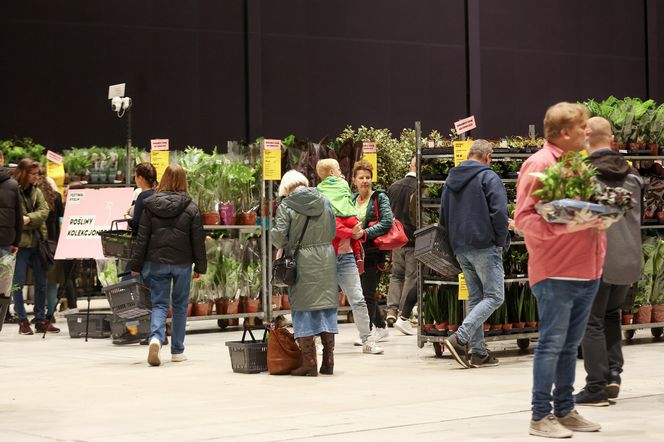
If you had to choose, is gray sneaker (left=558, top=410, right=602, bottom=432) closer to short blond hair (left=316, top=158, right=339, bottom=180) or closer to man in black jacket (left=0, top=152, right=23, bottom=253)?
short blond hair (left=316, top=158, right=339, bottom=180)

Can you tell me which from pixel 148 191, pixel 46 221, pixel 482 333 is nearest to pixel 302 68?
pixel 46 221

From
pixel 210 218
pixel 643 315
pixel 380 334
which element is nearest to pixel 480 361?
pixel 380 334

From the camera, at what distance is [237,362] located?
30.6 ft

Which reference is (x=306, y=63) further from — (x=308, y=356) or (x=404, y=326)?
(x=308, y=356)

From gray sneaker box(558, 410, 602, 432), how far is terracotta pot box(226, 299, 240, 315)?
688cm

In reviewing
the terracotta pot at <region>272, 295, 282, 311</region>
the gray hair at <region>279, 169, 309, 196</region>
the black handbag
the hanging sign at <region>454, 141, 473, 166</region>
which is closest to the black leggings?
the hanging sign at <region>454, 141, 473, 166</region>

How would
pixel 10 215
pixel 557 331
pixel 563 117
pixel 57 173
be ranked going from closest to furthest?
pixel 557 331 → pixel 563 117 → pixel 10 215 → pixel 57 173

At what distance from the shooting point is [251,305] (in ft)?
42.0

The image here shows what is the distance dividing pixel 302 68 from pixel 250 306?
29.7 feet

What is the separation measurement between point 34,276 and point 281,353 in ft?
15.7

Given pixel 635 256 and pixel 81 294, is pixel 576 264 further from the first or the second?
pixel 81 294

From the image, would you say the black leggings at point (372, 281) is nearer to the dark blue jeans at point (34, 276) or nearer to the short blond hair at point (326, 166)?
the short blond hair at point (326, 166)

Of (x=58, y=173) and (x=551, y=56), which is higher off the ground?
(x=551, y=56)

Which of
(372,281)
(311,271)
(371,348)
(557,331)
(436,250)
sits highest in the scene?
(436,250)
